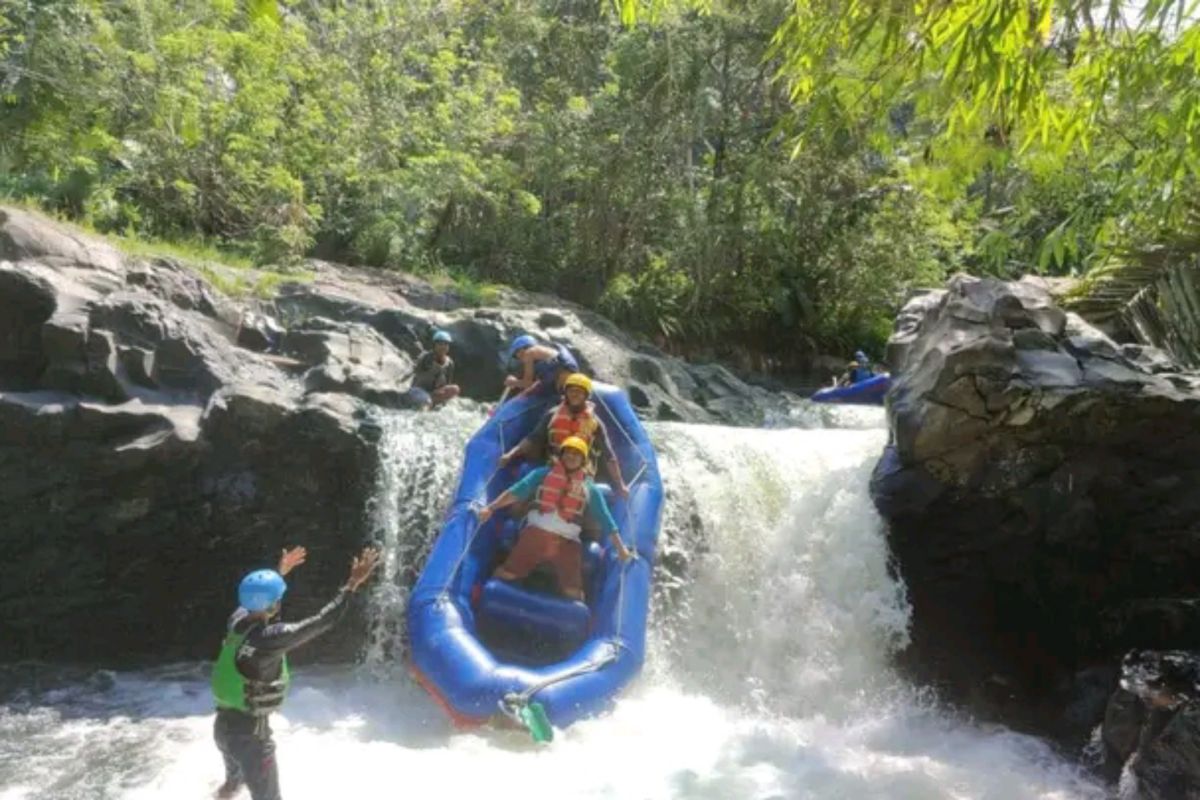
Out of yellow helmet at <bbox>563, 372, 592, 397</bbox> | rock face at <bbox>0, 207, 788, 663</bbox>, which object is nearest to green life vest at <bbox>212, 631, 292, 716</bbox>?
rock face at <bbox>0, 207, 788, 663</bbox>

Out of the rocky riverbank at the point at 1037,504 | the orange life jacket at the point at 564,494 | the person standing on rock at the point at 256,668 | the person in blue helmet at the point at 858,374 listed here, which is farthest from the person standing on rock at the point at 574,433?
the person in blue helmet at the point at 858,374

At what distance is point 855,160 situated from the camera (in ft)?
52.5

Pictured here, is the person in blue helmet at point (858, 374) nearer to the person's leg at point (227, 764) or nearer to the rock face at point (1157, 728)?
the rock face at point (1157, 728)

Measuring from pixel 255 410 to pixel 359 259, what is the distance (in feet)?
22.3

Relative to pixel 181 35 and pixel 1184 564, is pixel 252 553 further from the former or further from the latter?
pixel 181 35

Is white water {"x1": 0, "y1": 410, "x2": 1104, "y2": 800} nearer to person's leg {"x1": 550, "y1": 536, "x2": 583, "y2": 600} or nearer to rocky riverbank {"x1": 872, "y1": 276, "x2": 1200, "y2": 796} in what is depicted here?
rocky riverbank {"x1": 872, "y1": 276, "x2": 1200, "y2": 796}

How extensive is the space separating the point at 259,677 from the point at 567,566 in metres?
2.65

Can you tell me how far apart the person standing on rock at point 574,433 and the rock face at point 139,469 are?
1.15m

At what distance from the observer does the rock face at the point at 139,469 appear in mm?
6520

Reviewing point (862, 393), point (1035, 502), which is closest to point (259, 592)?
point (1035, 502)

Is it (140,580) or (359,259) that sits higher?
(359,259)

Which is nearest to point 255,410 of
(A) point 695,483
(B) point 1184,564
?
(A) point 695,483

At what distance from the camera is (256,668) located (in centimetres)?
372

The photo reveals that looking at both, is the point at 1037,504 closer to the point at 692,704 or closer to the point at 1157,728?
the point at 1157,728
